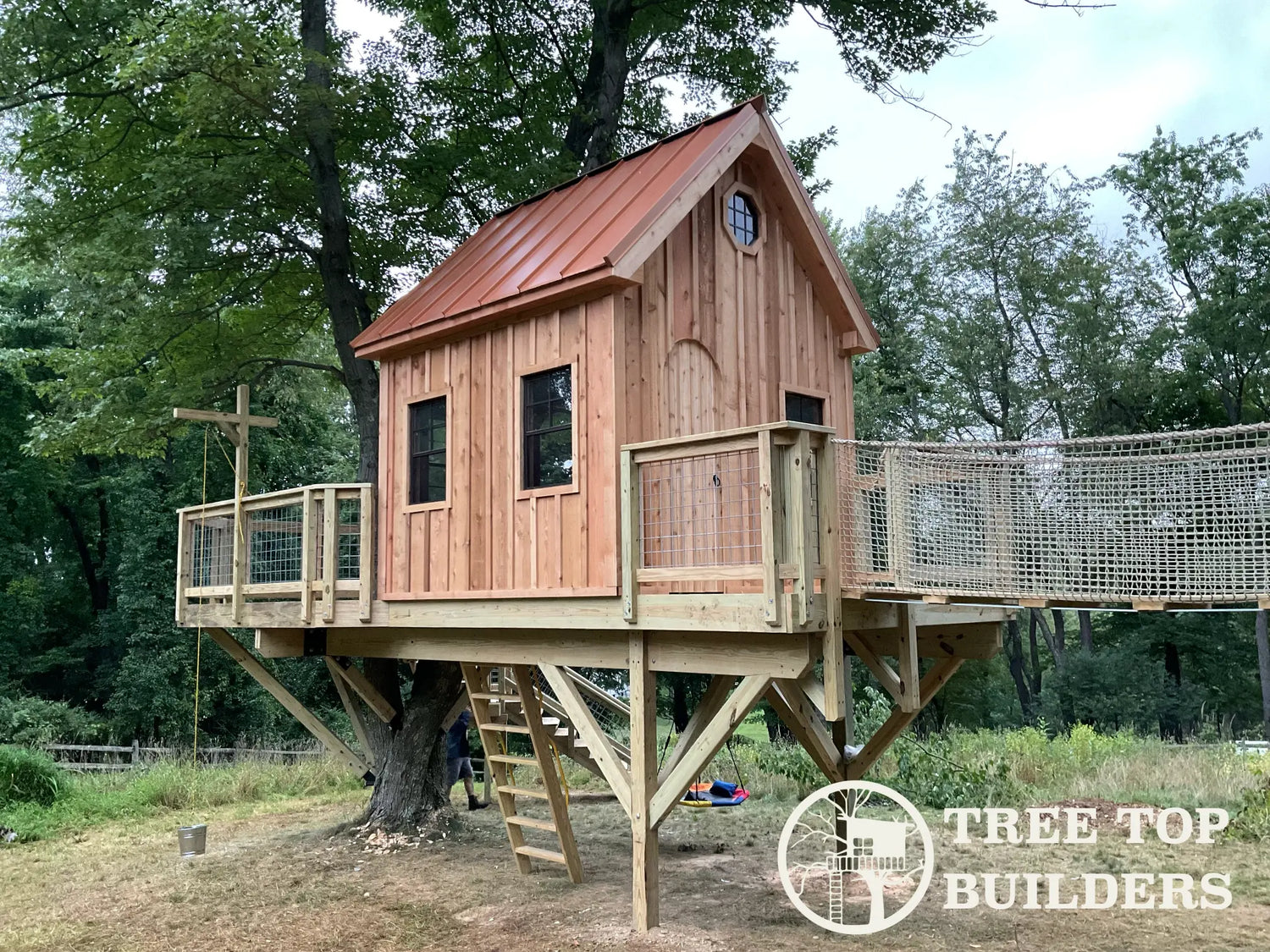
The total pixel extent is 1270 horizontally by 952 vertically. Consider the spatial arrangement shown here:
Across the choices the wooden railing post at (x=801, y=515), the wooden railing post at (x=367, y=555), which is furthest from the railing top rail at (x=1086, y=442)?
the wooden railing post at (x=367, y=555)

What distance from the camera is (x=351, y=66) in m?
15.2

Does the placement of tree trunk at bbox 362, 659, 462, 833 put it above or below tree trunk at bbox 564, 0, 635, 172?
below

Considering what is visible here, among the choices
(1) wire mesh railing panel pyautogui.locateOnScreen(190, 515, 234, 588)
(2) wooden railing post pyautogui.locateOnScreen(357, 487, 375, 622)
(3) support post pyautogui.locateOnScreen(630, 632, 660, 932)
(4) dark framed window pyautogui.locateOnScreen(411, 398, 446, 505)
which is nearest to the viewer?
(3) support post pyautogui.locateOnScreen(630, 632, 660, 932)

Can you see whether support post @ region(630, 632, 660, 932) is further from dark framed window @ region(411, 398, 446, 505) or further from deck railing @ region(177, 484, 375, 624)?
deck railing @ region(177, 484, 375, 624)

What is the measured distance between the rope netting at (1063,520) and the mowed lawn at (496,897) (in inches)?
112

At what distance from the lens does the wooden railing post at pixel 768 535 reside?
7.07 meters

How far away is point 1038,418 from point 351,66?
905 inches

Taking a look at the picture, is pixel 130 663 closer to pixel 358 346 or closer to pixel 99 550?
pixel 99 550

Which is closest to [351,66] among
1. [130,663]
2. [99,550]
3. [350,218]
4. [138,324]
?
[350,218]

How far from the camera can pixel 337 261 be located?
13477 mm

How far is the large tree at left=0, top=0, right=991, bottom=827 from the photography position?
41.4 ft

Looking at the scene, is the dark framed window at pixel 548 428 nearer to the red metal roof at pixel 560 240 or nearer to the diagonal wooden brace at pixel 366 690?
the red metal roof at pixel 560 240

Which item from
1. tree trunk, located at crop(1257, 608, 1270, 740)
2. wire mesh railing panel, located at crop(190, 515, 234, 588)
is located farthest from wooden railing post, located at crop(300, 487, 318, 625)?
tree trunk, located at crop(1257, 608, 1270, 740)

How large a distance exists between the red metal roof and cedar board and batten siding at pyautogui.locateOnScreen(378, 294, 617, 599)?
286 millimetres
